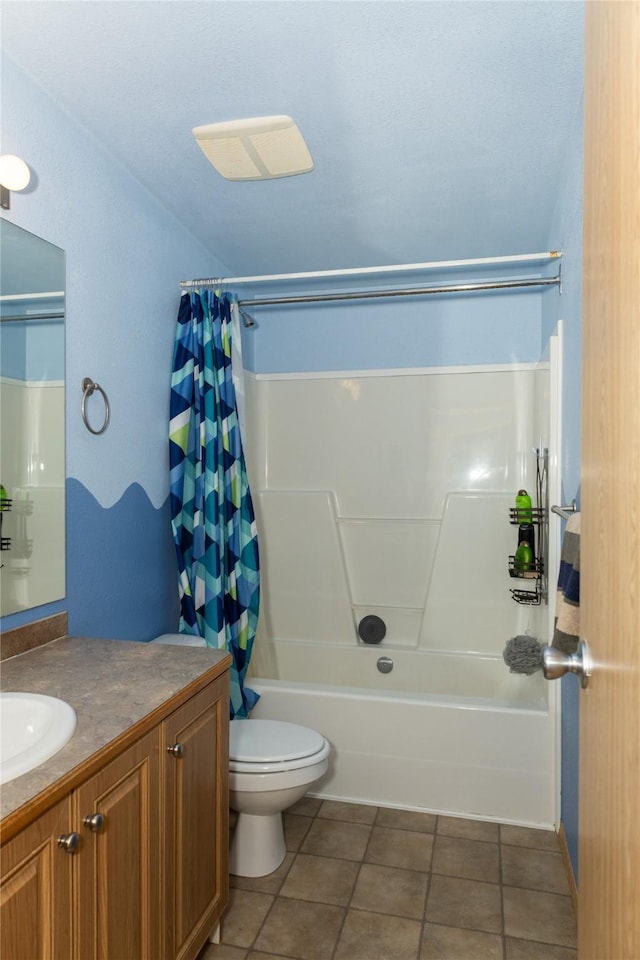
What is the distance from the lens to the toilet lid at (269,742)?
2.07 meters

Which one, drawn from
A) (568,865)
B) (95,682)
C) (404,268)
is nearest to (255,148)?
(404,268)

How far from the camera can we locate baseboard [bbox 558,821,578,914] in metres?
1.97

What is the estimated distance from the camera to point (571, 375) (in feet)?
6.97

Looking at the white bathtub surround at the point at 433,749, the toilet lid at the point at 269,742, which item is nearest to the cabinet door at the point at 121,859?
the toilet lid at the point at 269,742

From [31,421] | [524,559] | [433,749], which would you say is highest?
[31,421]

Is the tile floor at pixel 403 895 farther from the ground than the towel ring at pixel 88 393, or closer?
closer

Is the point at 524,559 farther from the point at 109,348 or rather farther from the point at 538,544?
the point at 109,348

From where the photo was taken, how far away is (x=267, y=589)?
348 cm

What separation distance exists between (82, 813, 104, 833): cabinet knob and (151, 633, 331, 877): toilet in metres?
0.96

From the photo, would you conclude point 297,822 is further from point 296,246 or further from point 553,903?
point 296,246

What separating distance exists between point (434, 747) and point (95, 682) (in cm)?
155

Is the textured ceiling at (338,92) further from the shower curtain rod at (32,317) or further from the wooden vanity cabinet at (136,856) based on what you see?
the wooden vanity cabinet at (136,856)

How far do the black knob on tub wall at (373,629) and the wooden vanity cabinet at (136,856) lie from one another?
1.70m

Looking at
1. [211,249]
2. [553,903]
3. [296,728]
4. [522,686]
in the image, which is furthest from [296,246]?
[553,903]
